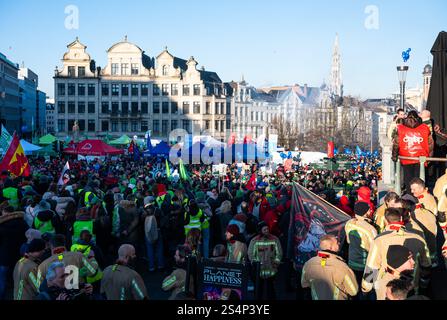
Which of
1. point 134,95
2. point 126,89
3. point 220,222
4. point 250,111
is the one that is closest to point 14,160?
point 220,222

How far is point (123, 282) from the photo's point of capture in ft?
21.6

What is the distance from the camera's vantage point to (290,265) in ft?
35.5

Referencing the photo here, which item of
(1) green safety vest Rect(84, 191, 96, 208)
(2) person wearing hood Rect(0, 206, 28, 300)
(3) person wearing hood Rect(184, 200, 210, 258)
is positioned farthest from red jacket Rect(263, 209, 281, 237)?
(2) person wearing hood Rect(0, 206, 28, 300)

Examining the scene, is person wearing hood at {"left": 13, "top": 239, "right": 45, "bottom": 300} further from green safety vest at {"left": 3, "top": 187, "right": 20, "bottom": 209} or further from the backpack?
green safety vest at {"left": 3, "top": 187, "right": 20, "bottom": 209}

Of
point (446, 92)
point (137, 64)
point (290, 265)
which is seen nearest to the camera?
point (290, 265)

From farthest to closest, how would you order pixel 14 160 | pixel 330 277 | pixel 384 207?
pixel 14 160, pixel 384 207, pixel 330 277

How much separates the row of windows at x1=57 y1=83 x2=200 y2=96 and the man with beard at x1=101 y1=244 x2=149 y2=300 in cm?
7912

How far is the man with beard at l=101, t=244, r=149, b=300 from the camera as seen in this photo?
658 centimetres

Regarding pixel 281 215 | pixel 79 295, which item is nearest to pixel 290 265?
pixel 281 215

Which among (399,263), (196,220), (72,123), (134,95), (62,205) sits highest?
(134,95)

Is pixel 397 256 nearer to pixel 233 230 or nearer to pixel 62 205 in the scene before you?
pixel 233 230

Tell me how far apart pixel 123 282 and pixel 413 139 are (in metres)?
5.82
